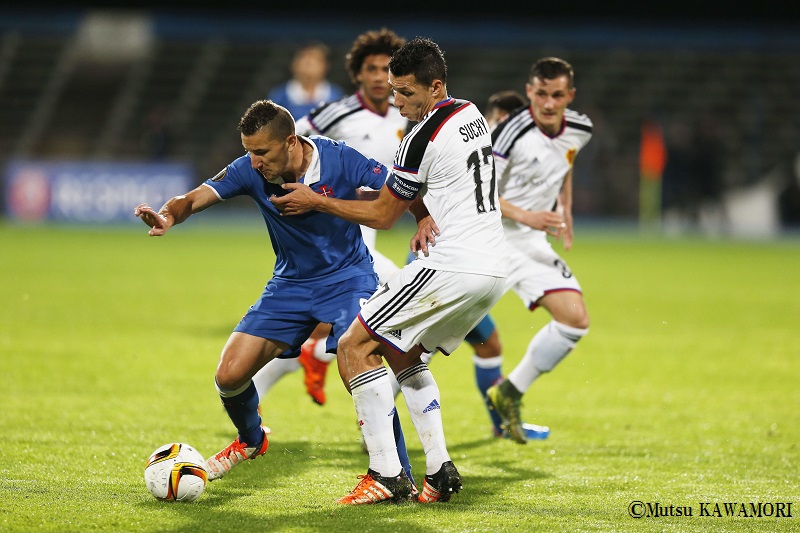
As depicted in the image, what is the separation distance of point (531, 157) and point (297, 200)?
243 centimetres

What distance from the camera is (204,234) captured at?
2411cm

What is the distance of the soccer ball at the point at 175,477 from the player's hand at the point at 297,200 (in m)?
1.32

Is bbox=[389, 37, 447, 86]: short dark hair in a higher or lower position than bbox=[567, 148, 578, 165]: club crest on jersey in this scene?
higher

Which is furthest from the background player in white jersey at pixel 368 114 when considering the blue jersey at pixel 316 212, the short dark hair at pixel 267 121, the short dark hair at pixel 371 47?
the short dark hair at pixel 267 121

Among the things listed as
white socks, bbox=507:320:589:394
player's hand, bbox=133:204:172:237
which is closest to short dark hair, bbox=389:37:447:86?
player's hand, bbox=133:204:172:237

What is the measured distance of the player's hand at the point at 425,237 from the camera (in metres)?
Answer: 5.21

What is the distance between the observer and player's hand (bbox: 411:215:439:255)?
17.1 ft

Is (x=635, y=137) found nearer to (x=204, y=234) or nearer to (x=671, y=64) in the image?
(x=671, y=64)

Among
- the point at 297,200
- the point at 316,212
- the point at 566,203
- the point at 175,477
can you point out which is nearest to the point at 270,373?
the point at 316,212

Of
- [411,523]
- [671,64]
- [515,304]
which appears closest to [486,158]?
[411,523]

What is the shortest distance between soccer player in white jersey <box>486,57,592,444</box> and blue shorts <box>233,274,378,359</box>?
1.44 m

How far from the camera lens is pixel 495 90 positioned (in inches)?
1261

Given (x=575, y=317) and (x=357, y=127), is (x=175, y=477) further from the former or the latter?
(x=357, y=127)

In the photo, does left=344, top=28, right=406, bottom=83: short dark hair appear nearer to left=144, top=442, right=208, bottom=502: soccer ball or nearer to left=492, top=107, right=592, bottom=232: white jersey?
left=492, top=107, right=592, bottom=232: white jersey
